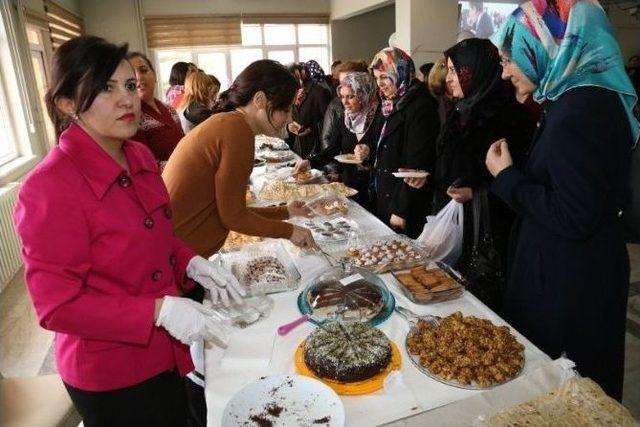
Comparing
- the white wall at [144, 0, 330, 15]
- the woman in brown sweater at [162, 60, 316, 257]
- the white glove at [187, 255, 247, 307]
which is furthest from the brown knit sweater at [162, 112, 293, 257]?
the white wall at [144, 0, 330, 15]

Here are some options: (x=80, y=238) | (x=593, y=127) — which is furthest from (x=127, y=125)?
(x=593, y=127)

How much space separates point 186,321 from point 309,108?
11.8 feet

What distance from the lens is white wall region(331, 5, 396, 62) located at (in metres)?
8.13

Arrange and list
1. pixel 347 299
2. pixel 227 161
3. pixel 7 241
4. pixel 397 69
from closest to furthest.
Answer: pixel 347 299 → pixel 227 161 → pixel 397 69 → pixel 7 241

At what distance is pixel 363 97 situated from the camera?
8.51 ft

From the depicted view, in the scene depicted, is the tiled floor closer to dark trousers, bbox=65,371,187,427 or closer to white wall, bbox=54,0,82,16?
dark trousers, bbox=65,371,187,427

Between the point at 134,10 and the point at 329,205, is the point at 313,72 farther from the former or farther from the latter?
the point at 134,10

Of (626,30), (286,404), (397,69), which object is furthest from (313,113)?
(626,30)

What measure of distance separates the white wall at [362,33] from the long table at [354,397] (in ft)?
25.0

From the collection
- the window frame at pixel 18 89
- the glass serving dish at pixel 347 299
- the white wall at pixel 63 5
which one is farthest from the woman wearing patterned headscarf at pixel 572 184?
the white wall at pixel 63 5

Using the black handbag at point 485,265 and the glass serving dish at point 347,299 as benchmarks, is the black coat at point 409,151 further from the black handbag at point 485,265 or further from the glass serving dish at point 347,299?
the glass serving dish at point 347,299

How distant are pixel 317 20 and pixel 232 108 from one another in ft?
23.7

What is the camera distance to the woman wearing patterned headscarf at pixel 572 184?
1.02 meters

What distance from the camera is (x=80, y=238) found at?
2.76ft
